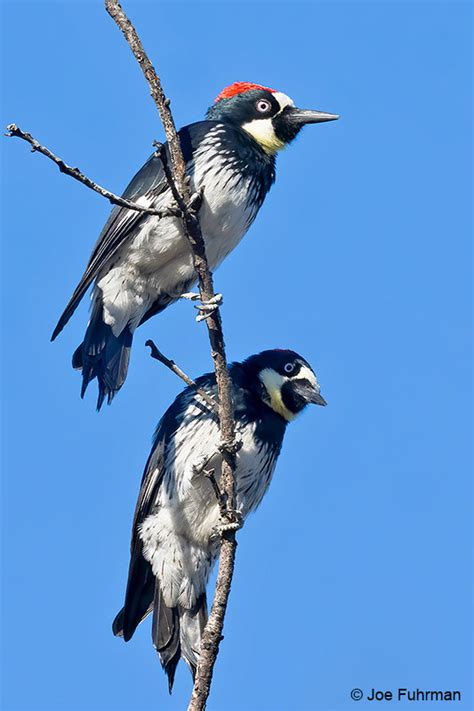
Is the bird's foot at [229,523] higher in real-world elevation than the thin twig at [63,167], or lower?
lower

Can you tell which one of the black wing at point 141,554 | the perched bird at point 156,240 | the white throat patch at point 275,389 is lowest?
the black wing at point 141,554

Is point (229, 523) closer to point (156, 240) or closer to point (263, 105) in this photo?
point (156, 240)

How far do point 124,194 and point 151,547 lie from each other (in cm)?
256

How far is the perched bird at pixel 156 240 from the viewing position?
23.6ft

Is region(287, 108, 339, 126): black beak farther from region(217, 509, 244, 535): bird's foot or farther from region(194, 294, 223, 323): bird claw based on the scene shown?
region(217, 509, 244, 535): bird's foot

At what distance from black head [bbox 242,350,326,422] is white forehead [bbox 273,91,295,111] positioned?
1960 mm

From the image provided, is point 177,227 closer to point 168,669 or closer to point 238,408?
point 238,408

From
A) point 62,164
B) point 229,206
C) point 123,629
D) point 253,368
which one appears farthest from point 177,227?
point 123,629

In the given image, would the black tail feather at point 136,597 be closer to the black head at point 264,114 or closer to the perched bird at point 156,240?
the perched bird at point 156,240

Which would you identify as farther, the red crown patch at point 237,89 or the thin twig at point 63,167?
the red crown patch at point 237,89

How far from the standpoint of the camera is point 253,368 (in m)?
7.64

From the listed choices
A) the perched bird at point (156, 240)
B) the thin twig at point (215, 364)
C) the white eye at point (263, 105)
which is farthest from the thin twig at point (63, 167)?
the white eye at point (263, 105)

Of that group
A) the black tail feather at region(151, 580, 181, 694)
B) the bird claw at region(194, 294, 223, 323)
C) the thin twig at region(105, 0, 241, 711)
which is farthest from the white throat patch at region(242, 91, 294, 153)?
the black tail feather at region(151, 580, 181, 694)

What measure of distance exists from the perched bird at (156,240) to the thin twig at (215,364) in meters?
1.02
